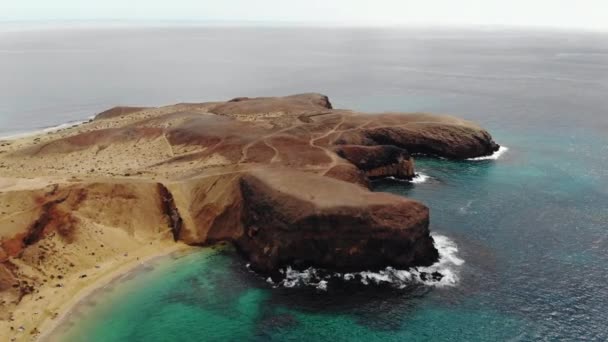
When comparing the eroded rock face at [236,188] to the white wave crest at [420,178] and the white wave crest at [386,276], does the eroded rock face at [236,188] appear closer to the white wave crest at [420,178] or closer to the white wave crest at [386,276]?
the white wave crest at [386,276]

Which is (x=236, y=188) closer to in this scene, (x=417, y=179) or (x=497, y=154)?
(x=417, y=179)

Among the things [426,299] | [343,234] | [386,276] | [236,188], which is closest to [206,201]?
[236,188]

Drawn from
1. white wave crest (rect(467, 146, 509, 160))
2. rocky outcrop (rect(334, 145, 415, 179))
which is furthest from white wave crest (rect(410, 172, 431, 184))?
white wave crest (rect(467, 146, 509, 160))

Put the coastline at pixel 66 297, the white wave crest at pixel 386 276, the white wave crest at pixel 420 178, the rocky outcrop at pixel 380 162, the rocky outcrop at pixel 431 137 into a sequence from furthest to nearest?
the rocky outcrop at pixel 431 137, the rocky outcrop at pixel 380 162, the white wave crest at pixel 420 178, the white wave crest at pixel 386 276, the coastline at pixel 66 297

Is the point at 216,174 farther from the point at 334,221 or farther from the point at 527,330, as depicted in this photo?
the point at 527,330

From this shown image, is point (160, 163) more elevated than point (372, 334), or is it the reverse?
point (160, 163)

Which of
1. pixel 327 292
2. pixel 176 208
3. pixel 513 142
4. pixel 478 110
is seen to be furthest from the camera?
pixel 478 110

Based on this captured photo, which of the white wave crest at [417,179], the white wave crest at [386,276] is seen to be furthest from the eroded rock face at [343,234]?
the white wave crest at [417,179]

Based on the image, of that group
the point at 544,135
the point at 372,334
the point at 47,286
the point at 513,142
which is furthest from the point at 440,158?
the point at 47,286
